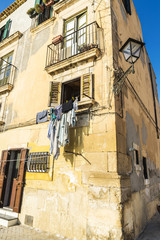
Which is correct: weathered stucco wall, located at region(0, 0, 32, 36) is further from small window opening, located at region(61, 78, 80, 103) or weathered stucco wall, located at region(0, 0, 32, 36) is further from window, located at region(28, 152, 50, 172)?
window, located at region(28, 152, 50, 172)

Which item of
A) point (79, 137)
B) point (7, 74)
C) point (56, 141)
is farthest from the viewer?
point (7, 74)

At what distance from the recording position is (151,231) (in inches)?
211

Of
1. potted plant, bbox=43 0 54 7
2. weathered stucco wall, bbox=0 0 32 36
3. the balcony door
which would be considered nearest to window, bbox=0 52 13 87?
weathered stucco wall, bbox=0 0 32 36

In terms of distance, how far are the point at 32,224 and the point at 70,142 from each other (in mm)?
3192

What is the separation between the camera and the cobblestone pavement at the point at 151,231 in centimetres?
488

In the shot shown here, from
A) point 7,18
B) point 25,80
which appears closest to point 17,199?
point 25,80

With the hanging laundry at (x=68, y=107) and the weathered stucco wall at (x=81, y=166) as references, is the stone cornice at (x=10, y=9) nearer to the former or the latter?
the weathered stucco wall at (x=81, y=166)

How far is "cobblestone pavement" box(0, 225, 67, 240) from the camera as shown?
185 inches

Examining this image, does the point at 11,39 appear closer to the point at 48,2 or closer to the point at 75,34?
the point at 48,2

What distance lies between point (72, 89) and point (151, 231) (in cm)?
614

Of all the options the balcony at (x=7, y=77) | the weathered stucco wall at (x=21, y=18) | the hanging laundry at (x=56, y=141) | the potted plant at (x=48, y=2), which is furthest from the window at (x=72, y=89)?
the weathered stucco wall at (x=21, y=18)

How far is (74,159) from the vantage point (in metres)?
5.24

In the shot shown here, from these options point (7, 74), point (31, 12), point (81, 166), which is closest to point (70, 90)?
point (81, 166)

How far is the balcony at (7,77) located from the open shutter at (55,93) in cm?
348
